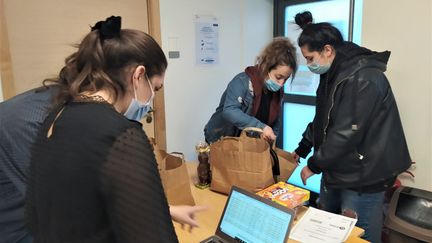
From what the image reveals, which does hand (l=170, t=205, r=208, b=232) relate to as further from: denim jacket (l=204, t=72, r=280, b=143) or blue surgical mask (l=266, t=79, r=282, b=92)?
blue surgical mask (l=266, t=79, r=282, b=92)

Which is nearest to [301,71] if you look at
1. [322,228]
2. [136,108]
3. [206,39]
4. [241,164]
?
[206,39]

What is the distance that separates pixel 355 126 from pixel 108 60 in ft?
4.16

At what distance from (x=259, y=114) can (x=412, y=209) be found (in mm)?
983

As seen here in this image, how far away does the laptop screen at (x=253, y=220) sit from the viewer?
47.6 inches

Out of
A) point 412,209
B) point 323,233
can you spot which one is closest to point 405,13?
point 412,209

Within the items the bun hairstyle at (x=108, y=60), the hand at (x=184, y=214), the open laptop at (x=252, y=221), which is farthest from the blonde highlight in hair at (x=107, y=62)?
the open laptop at (x=252, y=221)

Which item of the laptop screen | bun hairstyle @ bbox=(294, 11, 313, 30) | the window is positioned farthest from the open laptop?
the window

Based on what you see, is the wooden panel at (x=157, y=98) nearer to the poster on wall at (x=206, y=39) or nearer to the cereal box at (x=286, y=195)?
the poster on wall at (x=206, y=39)

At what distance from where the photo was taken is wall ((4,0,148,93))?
2121 mm

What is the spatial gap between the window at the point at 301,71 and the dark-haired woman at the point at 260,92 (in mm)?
736

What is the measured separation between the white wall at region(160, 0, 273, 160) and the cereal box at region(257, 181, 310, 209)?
139 cm

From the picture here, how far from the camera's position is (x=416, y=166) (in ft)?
7.12

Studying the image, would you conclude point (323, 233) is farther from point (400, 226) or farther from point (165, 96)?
point (165, 96)

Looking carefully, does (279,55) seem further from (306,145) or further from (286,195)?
(286,195)
